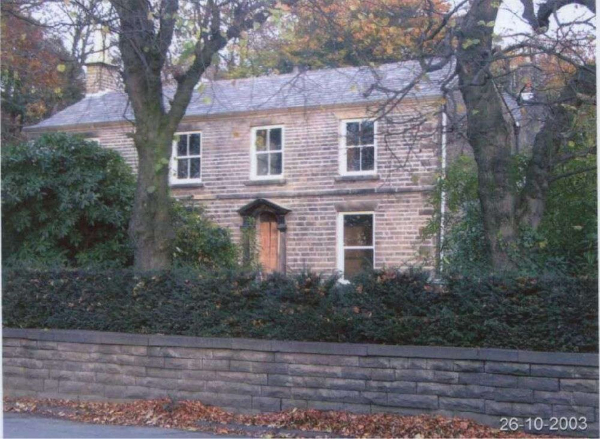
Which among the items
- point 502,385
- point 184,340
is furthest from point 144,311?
point 502,385

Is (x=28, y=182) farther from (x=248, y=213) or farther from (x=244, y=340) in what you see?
(x=248, y=213)

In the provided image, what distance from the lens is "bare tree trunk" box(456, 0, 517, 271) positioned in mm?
11586

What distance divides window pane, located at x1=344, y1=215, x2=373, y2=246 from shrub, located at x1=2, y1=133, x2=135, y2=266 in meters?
11.0

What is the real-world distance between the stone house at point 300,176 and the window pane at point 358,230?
3 cm

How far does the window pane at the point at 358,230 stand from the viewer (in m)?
26.8

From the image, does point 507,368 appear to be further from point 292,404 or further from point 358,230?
point 358,230

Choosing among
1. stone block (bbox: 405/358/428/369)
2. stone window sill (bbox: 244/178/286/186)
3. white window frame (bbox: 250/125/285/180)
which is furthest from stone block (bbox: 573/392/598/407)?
white window frame (bbox: 250/125/285/180)

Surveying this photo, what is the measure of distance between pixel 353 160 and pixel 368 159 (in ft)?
1.52

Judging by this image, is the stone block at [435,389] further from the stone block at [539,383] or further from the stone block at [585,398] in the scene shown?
the stone block at [585,398]

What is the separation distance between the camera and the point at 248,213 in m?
28.0

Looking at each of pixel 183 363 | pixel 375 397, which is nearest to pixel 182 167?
pixel 183 363

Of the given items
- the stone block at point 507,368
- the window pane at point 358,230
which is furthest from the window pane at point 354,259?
the stone block at point 507,368

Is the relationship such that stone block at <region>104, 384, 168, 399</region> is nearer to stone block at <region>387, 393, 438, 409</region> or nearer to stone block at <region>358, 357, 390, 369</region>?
stone block at <region>358, 357, 390, 369</region>

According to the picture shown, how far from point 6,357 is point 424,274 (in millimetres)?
6495
